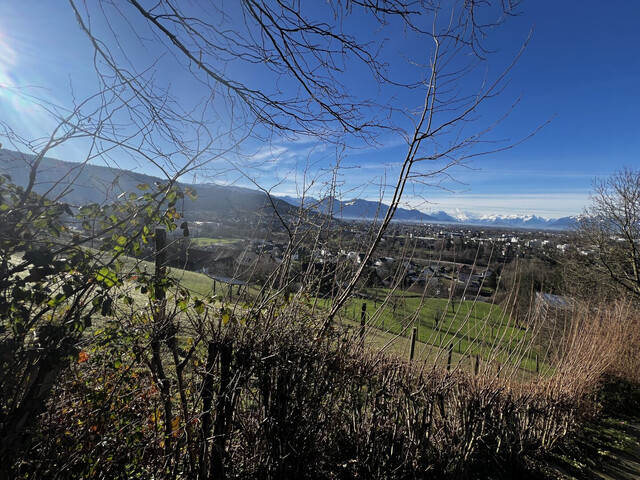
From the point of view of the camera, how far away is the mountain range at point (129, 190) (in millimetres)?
1477

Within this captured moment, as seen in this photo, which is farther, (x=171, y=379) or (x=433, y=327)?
(x=433, y=327)

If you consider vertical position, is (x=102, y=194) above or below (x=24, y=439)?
above

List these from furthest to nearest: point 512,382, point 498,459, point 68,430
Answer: point 512,382 < point 498,459 < point 68,430

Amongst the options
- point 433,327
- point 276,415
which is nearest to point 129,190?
point 276,415

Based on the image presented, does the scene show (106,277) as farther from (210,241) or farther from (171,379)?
(210,241)

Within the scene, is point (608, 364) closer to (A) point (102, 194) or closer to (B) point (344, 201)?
(B) point (344, 201)

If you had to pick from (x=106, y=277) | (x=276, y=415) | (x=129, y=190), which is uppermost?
(x=129, y=190)

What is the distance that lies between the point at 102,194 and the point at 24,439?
1.21 meters

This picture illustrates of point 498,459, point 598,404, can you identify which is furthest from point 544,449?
point 598,404

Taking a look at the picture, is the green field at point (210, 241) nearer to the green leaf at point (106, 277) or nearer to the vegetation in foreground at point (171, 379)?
the vegetation in foreground at point (171, 379)

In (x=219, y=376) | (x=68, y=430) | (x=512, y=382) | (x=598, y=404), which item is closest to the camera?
(x=68, y=430)

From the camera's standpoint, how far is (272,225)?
7.71 ft

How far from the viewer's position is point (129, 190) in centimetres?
188

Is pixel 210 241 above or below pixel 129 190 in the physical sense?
below
